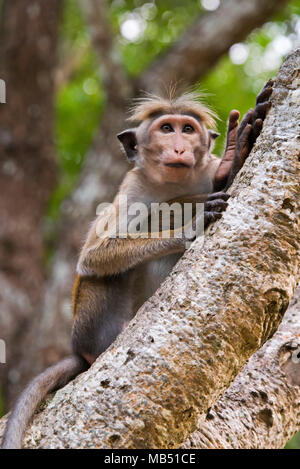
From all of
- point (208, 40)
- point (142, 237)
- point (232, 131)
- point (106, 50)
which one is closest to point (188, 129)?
point (232, 131)

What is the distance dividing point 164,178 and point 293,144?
1827 mm

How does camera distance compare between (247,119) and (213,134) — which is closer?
(247,119)

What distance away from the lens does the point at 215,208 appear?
3.34 meters

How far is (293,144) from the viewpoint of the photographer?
314 centimetres

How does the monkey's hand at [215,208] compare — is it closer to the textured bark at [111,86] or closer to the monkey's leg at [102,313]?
the monkey's leg at [102,313]

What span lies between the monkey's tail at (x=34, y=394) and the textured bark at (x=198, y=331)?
7 centimetres

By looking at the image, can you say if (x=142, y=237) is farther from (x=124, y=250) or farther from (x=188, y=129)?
(x=188, y=129)

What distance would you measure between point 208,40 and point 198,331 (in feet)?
23.4

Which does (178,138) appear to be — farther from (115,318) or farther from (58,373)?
(58,373)

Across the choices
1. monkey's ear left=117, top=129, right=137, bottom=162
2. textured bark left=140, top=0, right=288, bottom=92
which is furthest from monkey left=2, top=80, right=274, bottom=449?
textured bark left=140, top=0, right=288, bottom=92

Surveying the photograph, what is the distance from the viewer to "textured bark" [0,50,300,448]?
9.36 feet

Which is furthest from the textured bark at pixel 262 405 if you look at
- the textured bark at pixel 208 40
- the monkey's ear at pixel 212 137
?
the textured bark at pixel 208 40

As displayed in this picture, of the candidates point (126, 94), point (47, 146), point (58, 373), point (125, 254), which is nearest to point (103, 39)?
point (126, 94)

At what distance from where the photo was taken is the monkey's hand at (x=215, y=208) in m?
3.29
